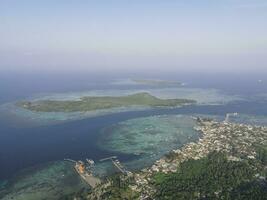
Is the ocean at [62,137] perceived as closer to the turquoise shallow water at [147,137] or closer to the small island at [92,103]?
the turquoise shallow water at [147,137]

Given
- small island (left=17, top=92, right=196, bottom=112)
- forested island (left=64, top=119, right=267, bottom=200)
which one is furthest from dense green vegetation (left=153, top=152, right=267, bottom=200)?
small island (left=17, top=92, right=196, bottom=112)

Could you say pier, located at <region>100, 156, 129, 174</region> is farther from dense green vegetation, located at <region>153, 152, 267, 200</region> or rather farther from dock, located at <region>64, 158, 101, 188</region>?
dense green vegetation, located at <region>153, 152, 267, 200</region>

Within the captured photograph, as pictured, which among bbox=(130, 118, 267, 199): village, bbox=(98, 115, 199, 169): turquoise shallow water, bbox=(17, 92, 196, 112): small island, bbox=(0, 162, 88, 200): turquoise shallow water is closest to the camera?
bbox=(0, 162, 88, 200): turquoise shallow water

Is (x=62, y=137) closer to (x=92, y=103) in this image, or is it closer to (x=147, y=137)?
(x=147, y=137)

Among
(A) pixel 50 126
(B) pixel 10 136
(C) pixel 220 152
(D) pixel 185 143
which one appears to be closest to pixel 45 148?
(B) pixel 10 136

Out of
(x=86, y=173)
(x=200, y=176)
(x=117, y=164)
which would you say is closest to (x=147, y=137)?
Answer: (x=117, y=164)

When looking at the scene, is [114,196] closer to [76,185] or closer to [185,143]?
[76,185]
